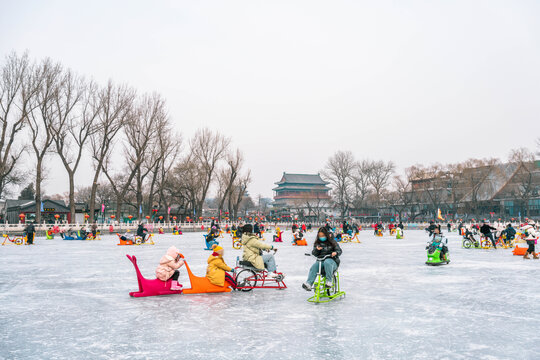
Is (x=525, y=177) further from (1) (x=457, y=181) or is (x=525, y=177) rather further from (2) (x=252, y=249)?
(2) (x=252, y=249)

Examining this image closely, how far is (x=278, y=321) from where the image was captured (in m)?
6.05

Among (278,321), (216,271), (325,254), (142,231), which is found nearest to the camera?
(278,321)

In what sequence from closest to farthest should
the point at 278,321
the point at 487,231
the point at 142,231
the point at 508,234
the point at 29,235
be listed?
the point at 278,321, the point at 487,231, the point at 508,234, the point at 29,235, the point at 142,231

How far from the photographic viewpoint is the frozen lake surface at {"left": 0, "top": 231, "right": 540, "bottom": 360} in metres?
4.68

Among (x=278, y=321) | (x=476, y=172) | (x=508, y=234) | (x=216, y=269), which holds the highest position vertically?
(x=476, y=172)

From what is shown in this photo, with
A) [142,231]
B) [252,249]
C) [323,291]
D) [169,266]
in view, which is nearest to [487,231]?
[323,291]

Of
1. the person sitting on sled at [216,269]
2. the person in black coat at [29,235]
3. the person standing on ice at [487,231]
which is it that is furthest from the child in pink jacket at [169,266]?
the person in black coat at [29,235]

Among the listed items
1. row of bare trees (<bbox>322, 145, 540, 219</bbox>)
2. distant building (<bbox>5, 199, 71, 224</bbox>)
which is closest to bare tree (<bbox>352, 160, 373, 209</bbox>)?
row of bare trees (<bbox>322, 145, 540, 219</bbox>)

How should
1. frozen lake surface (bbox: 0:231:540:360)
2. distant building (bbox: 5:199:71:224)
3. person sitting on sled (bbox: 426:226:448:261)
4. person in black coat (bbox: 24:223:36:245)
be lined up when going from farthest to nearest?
distant building (bbox: 5:199:71:224)
person in black coat (bbox: 24:223:36:245)
person sitting on sled (bbox: 426:226:448:261)
frozen lake surface (bbox: 0:231:540:360)

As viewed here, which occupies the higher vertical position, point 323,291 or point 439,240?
point 439,240

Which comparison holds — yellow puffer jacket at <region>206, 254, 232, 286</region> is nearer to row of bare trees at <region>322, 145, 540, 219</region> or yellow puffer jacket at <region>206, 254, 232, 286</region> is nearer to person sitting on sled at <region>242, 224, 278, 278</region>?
person sitting on sled at <region>242, 224, 278, 278</region>

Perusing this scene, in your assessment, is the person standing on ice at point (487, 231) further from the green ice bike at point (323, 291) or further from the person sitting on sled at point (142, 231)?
the person sitting on sled at point (142, 231)

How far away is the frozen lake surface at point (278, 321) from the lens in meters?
4.68

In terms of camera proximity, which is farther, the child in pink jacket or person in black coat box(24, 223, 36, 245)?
person in black coat box(24, 223, 36, 245)
